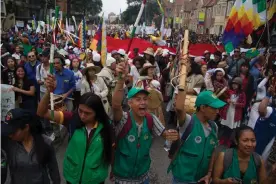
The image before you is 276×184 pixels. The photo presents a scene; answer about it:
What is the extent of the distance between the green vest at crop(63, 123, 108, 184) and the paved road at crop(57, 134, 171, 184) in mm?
1867

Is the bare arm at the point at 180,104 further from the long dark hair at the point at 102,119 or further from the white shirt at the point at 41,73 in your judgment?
the white shirt at the point at 41,73

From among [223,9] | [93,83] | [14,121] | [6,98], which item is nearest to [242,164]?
[14,121]

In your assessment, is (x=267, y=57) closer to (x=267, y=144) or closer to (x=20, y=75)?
(x=267, y=144)

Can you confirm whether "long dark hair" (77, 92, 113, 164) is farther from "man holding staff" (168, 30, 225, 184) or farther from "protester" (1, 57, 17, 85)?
"protester" (1, 57, 17, 85)

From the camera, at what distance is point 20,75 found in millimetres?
5410

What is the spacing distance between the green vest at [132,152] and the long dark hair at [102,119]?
166mm

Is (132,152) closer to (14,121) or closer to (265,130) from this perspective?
(14,121)

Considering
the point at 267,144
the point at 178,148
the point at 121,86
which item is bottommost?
the point at 267,144

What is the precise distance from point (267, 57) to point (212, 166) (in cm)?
612

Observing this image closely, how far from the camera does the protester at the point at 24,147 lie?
7.70ft

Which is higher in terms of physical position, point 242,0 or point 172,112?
point 242,0

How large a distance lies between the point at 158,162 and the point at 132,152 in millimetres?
2564

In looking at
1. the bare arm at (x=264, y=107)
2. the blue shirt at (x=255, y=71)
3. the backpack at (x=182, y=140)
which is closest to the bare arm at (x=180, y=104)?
the backpack at (x=182, y=140)

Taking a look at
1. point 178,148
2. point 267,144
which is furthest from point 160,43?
point 178,148
